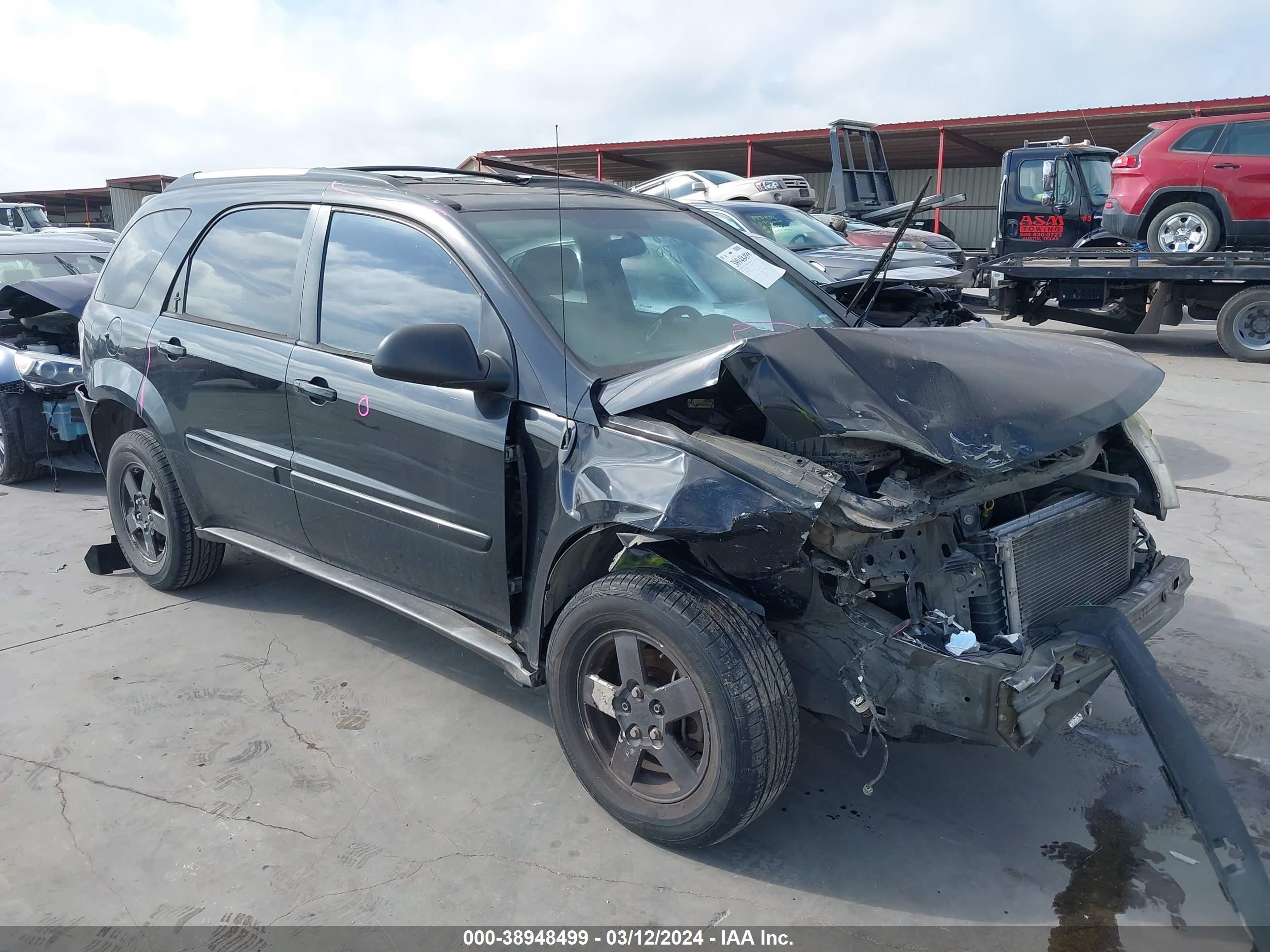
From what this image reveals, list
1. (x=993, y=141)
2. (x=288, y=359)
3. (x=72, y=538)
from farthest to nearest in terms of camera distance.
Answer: (x=993, y=141) < (x=72, y=538) < (x=288, y=359)

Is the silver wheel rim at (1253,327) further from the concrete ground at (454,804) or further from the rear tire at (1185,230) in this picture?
the concrete ground at (454,804)

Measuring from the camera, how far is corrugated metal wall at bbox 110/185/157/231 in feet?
128

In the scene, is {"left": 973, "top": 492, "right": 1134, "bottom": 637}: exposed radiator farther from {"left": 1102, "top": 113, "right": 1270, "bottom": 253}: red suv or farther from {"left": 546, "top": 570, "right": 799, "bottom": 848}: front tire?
{"left": 1102, "top": 113, "right": 1270, "bottom": 253}: red suv

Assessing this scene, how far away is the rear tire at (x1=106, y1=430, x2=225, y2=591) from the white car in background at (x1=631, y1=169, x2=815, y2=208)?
10705 mm

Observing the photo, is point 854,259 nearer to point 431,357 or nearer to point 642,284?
point 642,284

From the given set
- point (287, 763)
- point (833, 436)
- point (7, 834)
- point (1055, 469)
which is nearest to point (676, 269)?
point (833, 436)

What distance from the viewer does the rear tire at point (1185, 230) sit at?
11.3 meters

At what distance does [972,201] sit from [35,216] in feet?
81.2

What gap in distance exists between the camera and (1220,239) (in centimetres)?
1132

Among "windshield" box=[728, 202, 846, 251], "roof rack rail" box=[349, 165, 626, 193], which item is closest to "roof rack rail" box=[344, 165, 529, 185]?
"roof rack rail" box=[349, 165, 626, 193]

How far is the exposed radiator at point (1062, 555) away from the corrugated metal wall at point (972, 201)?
2734cm

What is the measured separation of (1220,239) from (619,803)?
37.8ft

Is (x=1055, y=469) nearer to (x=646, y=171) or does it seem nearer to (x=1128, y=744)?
(x=1128, y=744)

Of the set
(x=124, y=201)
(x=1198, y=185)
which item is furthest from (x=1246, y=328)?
(x=124, y=201)
